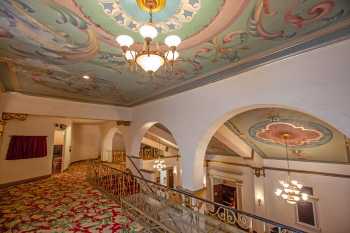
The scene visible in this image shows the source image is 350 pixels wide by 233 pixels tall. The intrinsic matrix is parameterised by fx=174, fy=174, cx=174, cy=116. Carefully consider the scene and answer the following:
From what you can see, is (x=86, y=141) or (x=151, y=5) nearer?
(x=151, y=5)

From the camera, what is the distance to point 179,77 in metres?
4.30

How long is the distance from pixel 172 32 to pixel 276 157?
25.2ft

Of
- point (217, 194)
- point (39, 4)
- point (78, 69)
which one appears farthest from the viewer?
point (217, 194)

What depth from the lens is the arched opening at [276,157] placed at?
16.6 feet

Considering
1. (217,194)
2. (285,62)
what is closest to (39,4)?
(285,62)

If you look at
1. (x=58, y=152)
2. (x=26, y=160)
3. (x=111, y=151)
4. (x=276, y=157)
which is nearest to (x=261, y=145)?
(x=276, y=157)

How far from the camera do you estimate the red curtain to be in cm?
706

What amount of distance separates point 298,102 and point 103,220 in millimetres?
4730

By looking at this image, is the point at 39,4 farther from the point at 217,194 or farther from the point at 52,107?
the point at 217,194

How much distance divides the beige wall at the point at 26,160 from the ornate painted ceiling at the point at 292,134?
27.9 feet

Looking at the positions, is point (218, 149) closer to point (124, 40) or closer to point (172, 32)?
point (172, 32)

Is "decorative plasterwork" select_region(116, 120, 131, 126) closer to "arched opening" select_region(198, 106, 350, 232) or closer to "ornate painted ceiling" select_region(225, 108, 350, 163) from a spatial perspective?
"arched opening" select_region(198, 106, 350, 232)

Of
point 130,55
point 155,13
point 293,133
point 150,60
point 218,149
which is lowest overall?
point 218,149

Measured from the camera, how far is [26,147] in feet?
24.5
